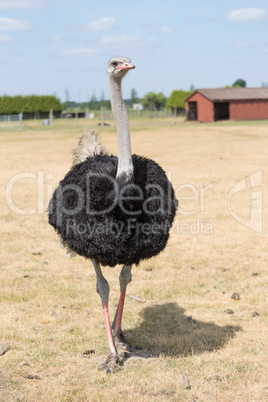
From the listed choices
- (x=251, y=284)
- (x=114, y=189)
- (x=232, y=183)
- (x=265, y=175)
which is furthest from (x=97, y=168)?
(x=265, y=175)

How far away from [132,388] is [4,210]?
7275 millimetres

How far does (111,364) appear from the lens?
444cm

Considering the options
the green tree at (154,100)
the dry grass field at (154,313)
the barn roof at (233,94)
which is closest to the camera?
the dry grass field at (154,313)

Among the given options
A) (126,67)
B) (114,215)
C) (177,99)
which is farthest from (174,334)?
(177,99)

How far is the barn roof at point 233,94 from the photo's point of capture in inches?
1601

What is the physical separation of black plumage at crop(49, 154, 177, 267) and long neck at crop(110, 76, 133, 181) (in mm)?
84

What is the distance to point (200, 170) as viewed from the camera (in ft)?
51.1

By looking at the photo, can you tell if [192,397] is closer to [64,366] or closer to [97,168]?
[64,366]

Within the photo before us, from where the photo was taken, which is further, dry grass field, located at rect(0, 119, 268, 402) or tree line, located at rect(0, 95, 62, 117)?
tree line, located at rect(0, 95, 62, 117)

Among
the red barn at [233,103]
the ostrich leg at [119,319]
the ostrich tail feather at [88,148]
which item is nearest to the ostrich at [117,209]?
the ostrich leg at [119,319]

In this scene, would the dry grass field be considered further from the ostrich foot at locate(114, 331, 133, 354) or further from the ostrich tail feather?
the ostrich tail feather

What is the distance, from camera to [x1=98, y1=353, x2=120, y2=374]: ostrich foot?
14.4 ft

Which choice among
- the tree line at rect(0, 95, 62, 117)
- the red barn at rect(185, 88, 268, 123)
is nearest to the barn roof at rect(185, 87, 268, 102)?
the red barn at rect(185, 88, 268, 123)

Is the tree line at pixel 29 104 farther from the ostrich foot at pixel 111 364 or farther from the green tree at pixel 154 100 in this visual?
the ostrich foot at pixel 111 364
